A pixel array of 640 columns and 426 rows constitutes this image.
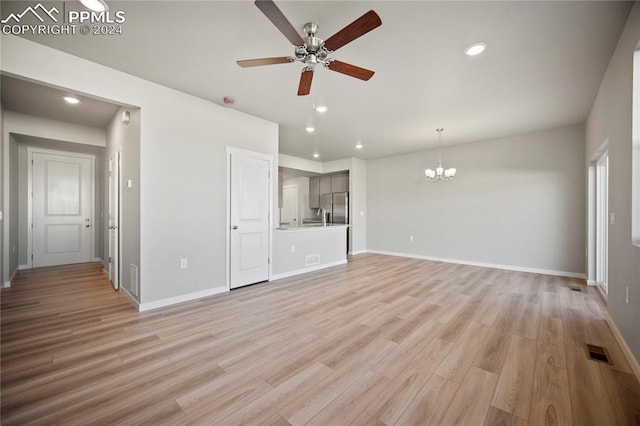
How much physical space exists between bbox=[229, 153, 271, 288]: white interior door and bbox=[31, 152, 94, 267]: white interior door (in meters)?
4.25

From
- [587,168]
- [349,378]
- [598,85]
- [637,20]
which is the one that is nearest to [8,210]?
[349,378]

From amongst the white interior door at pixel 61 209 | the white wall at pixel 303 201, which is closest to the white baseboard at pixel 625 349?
the white wall at pixel 303 201

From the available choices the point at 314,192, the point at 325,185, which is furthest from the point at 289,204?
the point at 325,185

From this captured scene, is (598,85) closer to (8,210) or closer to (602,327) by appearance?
(602,327)

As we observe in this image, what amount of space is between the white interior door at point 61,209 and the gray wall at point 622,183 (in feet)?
27.7

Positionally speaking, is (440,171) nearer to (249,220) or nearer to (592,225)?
(592,225)

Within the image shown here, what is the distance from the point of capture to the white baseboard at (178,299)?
304cm

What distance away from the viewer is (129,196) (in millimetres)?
3373

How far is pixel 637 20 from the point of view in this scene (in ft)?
6.07

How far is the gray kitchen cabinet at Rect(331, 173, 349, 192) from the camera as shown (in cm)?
767

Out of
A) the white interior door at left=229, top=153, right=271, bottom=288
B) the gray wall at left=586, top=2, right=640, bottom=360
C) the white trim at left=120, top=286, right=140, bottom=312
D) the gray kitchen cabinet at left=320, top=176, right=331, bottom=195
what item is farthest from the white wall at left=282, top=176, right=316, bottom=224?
the gray wall at left=586, top=2, right=640, bottom=360

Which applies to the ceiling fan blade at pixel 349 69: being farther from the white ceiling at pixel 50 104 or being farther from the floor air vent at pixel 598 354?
the white ceiling at pixel 50 104

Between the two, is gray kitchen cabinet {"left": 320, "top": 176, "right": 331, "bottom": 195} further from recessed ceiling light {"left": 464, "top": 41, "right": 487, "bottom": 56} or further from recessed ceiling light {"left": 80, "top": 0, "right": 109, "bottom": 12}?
recessed ceiling light {"left": 80, "top": 0, "right": 109, "bottom": 12}

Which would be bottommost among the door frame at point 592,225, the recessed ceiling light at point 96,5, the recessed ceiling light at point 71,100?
the door frame at point 592,225
